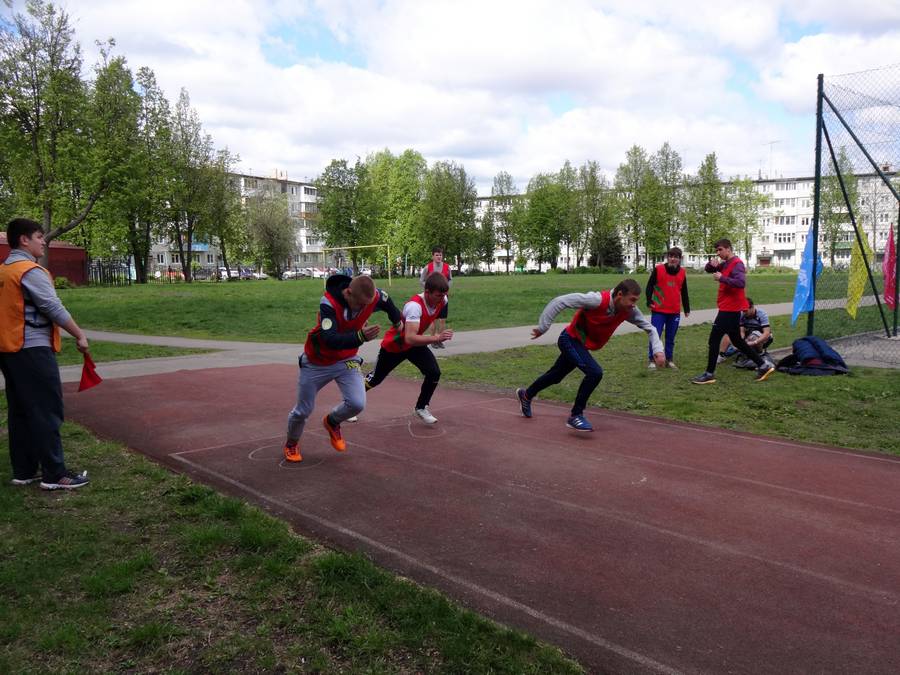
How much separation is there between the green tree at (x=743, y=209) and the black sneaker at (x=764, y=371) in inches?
2691

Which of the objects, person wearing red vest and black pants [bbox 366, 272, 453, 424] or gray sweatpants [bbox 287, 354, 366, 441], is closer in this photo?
gray sweatpants [bbox 287, 354, 366, 441]

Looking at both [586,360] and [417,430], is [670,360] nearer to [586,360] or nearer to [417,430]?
[586,360]

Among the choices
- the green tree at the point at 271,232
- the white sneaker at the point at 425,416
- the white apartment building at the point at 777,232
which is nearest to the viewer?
the white sneaker at the point at 425,416

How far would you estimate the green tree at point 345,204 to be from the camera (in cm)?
6412

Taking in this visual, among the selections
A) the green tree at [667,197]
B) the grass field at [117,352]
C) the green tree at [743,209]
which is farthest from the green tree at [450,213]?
the grass field at [117,352]

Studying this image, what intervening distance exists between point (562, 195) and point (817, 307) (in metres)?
→ 70.7

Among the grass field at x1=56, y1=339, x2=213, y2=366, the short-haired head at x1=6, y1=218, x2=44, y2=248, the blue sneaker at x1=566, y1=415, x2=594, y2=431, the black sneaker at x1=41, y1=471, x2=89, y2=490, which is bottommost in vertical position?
the blue sneaker at x1=566, y1=415, x2=594, y2=431

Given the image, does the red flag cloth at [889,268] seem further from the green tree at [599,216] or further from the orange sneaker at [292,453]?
the green tree at [599,216]

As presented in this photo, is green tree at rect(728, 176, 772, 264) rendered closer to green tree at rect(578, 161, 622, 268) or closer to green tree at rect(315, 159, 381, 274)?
green tree at rect(578, 161, 622, 268)

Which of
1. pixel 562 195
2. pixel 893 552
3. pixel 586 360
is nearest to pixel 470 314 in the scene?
pixel 586 360

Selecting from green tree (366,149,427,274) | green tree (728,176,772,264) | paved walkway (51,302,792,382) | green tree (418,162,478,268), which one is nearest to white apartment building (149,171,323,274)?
green tree (366,149,427,274)

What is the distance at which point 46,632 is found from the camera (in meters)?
3.27

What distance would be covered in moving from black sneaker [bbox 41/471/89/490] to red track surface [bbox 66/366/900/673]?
88 cm

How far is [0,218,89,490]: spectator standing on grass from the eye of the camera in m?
5.05
